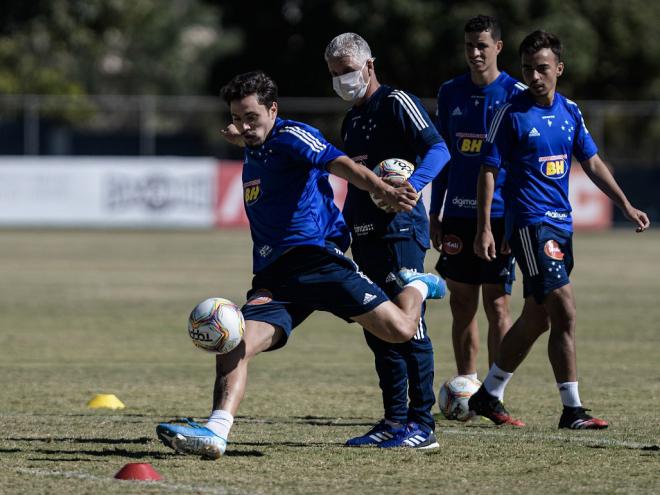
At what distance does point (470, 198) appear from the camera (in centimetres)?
859

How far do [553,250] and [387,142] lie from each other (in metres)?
1.21

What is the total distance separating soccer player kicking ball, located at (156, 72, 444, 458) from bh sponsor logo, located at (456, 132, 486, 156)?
193 cm

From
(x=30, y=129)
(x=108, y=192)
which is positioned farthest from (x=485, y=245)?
(x=30, y=129)

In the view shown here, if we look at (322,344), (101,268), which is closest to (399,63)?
(101,268)

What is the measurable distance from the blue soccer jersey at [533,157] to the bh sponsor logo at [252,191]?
1691 mm

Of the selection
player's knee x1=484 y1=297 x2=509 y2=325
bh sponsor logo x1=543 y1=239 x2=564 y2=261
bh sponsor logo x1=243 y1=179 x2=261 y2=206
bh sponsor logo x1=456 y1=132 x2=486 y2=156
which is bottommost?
player's knee x1=484 y1=297 x2=509 y2=325

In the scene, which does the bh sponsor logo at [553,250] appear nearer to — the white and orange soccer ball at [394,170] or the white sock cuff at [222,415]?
the white and orange soccer ball at [394,170]

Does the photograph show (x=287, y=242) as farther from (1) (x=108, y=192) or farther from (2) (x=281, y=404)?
(1) (x=108, y=192)

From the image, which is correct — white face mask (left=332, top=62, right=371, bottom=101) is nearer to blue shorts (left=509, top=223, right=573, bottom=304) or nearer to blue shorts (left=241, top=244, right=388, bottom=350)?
blue shorts (left=241, top=244, right=388, bottom=350)

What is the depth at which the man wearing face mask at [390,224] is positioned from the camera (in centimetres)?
721

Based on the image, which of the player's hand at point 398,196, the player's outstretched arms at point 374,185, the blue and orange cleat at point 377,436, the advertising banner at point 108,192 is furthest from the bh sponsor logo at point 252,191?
the advertising banner at point 108,192

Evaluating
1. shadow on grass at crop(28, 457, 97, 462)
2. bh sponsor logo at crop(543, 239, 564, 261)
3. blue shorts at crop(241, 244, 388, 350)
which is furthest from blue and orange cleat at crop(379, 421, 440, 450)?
shadow on grass at crop(28, 457, 97, 462)

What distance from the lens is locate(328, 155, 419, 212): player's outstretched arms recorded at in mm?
6523

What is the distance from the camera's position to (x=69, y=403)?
29.5ft
